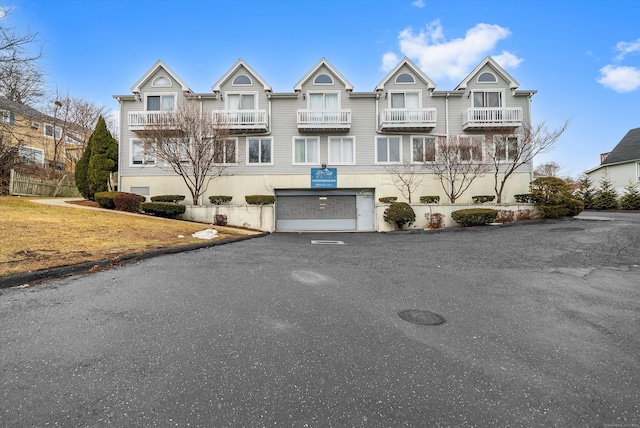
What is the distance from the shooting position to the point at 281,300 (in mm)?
4070

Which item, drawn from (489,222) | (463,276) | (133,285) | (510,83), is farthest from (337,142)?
(133,285)

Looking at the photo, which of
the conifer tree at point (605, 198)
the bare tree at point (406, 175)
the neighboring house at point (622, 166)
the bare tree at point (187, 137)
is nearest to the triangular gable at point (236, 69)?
the bare tree at point (187, 137)

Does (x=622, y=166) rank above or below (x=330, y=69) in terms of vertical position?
below

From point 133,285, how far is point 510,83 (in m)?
24.2

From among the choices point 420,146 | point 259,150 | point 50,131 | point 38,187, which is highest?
point 50,131

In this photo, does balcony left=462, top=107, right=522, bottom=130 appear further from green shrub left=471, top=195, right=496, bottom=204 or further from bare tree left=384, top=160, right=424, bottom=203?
green shrub left=471, top=195, right=496, bottom=204

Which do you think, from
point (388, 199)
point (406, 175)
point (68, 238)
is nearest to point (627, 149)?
point (406, 175)

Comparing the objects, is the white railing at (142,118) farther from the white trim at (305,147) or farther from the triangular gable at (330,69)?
the triangular gable at (330,69)

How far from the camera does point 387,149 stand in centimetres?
1900

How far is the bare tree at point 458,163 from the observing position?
16.7 meters

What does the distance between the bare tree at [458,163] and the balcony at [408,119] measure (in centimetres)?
141

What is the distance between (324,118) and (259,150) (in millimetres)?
4937

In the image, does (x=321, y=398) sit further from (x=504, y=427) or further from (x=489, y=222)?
(x=489, y=222)

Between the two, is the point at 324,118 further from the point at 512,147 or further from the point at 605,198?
the point at 605,198
